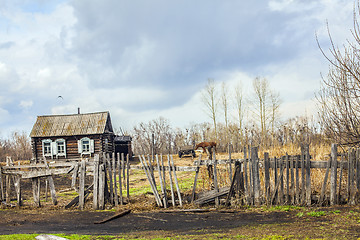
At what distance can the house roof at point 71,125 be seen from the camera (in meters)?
30.6

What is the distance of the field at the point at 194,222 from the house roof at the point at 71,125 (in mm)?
20439

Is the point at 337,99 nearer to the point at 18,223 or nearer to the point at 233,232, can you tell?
the point at 233,232

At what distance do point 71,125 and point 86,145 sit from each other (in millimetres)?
2807

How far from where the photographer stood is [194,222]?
8.03 metres

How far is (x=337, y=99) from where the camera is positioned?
32.6 ft

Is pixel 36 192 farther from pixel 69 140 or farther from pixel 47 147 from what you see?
pixel 47 147

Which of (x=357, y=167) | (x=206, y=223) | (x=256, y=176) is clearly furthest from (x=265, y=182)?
(x=357, y=167)

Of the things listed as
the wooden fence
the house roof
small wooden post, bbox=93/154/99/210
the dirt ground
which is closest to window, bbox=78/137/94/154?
the house roof

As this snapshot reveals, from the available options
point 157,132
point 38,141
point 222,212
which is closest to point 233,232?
point 222,212

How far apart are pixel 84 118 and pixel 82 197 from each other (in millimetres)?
22875

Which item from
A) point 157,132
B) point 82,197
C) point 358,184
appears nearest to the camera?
point 358,184

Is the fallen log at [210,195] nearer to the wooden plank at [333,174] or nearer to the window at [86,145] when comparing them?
the wooden plank at [333,174]

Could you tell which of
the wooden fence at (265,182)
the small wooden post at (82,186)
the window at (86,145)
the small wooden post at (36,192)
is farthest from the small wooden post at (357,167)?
the window at (86,145)

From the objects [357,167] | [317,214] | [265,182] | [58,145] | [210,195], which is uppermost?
[58,145]
